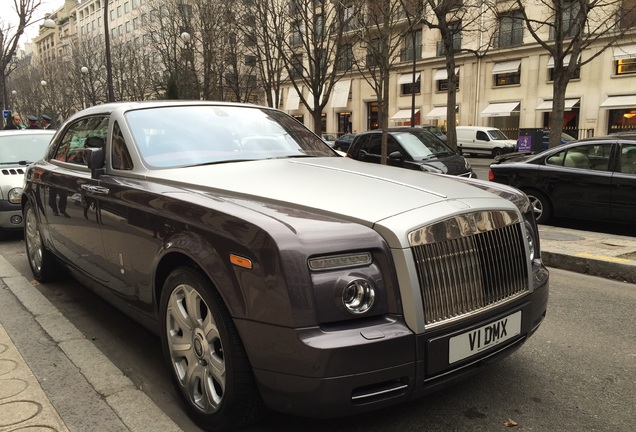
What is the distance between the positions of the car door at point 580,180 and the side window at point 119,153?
267 inches

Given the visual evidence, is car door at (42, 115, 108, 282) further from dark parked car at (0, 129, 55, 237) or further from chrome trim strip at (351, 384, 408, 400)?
dark parked car at (0, 129, 55, 237)

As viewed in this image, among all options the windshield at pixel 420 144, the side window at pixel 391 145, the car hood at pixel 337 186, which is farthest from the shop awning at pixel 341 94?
Answer: the car hood at pixel 337 186

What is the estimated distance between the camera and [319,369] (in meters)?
2.05

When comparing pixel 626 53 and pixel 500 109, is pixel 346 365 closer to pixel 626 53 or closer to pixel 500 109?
pixel 626 53

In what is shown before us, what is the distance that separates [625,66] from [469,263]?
36346 mm

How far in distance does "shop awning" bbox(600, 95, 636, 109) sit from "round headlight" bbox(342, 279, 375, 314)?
35.7m

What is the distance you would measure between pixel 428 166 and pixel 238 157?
303 inches

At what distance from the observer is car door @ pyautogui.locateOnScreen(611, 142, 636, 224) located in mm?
7262

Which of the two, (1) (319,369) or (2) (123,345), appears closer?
(1) (319,369)

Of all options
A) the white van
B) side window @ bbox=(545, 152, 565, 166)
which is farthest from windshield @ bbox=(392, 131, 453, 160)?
the white van

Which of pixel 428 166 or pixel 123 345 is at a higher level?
pixel 428 166

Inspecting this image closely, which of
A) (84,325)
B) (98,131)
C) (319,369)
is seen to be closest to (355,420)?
(319,369)

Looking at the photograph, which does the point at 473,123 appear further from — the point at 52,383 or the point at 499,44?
the point at 52,383

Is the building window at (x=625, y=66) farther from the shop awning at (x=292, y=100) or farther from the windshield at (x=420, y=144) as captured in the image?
the shop awning at (x=292, y=100)
